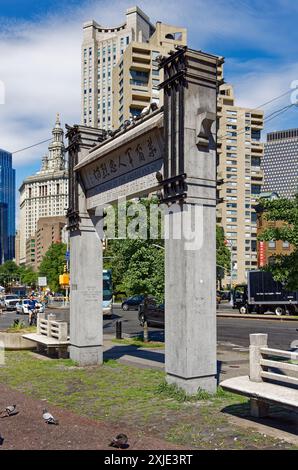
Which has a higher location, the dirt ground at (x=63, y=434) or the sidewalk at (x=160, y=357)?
the dirt ground at (x=63, y=434)

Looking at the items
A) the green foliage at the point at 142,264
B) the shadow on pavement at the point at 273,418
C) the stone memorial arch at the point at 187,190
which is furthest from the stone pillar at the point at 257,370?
the green foliage at the point at 142,264

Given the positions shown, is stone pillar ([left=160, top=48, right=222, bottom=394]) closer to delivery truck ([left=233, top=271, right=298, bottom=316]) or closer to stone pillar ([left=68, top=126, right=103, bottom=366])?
stone pillar ([left=68, top=126, right=103, bottom=366])

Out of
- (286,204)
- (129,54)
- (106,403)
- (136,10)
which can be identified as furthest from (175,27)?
(106,403)

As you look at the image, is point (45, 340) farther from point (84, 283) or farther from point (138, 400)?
point (138, 400)

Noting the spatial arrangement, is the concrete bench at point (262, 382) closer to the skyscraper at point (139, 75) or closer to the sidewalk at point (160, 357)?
the sidewalk at point (160, 357)

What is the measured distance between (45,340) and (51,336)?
0.68 meters

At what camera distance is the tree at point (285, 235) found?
14.8 metres

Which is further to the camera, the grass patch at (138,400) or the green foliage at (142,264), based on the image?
the green foliage at (142,264)

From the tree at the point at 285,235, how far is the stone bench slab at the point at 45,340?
658cm

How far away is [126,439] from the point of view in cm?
683

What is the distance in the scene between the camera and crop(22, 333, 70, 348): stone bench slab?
1589cm

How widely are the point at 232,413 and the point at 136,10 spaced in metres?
172

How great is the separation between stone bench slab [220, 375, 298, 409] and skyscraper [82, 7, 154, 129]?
159525mm

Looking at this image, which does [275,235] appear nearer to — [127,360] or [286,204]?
[286,204]
